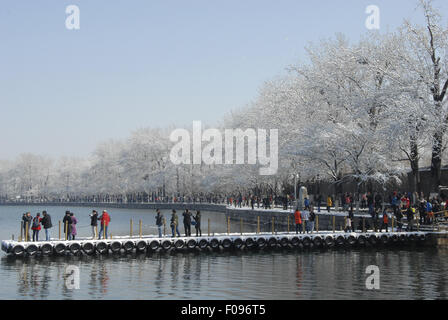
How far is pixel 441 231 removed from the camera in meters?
44.5

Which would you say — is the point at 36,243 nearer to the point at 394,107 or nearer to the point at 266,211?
the point at 394,107

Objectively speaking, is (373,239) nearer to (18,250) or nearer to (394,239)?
(394,239)

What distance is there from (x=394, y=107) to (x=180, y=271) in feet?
83.4

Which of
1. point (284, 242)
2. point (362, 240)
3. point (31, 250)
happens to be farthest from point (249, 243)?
point (31, 250)
